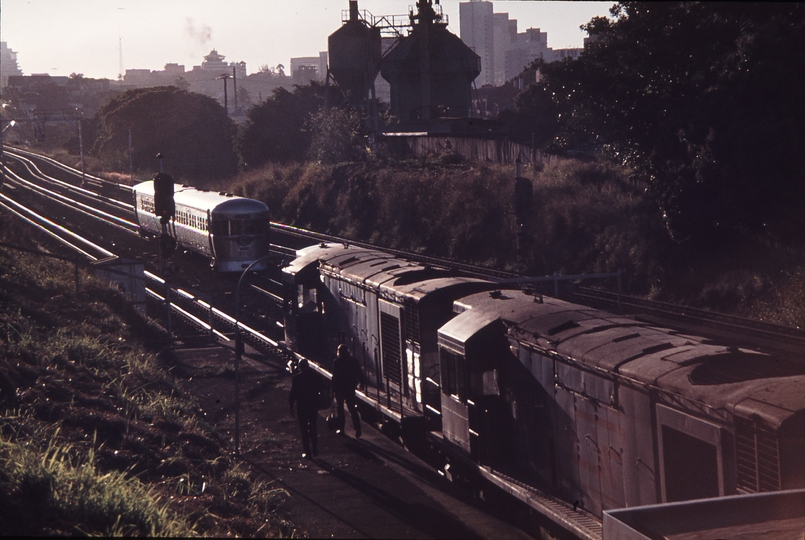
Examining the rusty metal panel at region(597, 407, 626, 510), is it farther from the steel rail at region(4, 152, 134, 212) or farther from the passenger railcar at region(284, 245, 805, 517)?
the steel rail at region(4, 152, 134, 212)

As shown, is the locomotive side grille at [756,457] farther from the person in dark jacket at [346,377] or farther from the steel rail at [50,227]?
the steel rail at [50,227]

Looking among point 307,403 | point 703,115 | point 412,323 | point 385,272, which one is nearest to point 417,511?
point 307,403

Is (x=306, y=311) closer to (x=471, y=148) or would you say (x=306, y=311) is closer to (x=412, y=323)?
(x=412, y=323)

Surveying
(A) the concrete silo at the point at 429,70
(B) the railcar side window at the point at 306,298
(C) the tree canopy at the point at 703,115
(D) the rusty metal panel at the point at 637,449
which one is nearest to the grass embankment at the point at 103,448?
(B) the railcar side window at the point at 306,298

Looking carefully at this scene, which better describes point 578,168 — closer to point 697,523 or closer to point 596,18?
point 596,18

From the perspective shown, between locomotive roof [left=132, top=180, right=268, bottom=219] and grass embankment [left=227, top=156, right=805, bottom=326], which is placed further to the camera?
locomotive roof [left=132, top=180, right=268, bottom=219]

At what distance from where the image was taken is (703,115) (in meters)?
26.3

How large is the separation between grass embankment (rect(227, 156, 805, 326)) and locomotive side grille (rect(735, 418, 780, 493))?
46.8 feet

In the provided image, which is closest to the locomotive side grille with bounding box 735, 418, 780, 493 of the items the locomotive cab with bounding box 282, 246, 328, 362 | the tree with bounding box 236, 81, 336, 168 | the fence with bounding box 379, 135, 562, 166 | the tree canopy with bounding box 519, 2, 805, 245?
the locomotive cab with bounding box 282, 246, 328, 362

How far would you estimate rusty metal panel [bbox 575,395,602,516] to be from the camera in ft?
34.2

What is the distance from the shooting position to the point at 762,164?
25.3m

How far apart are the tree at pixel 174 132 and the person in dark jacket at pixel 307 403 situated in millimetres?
64361

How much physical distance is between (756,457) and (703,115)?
20.9 metres

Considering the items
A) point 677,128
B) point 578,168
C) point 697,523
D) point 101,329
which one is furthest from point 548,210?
point 697,523
